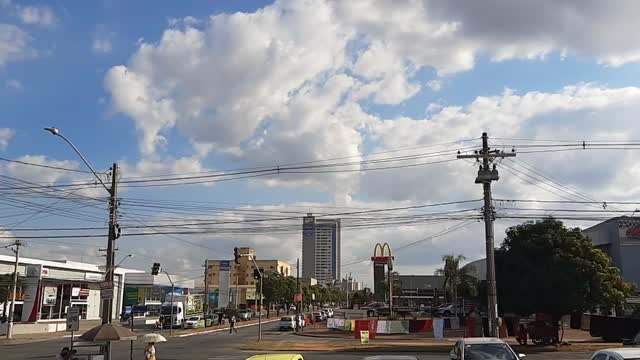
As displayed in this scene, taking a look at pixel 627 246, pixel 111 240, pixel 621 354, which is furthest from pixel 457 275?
pixel 621 354

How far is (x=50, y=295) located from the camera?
76.6 metres

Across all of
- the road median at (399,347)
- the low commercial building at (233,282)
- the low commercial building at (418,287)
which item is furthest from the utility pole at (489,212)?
the low commercial building at (418,287)

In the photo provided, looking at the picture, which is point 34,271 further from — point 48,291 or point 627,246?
point 627,246

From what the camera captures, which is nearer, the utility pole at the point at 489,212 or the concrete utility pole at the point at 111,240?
the concrete utility pole at the point at 111,240

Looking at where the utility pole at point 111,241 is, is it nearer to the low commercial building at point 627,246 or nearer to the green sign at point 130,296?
the low commercial building at point 627,246

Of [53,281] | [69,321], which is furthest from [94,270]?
[69,321]

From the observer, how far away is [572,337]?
49.2 m

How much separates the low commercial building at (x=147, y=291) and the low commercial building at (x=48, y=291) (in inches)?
816

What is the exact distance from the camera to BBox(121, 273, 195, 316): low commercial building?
110000mm

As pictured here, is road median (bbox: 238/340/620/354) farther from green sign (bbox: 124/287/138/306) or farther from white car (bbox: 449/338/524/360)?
green sign (bbox: 124/287/138/306)

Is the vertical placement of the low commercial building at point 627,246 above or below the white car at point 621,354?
above

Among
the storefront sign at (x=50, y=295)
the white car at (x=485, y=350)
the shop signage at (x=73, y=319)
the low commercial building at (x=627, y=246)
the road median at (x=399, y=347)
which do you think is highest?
the low commercial building at (x=627, y=246)

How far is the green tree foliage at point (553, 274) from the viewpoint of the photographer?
3838 cm

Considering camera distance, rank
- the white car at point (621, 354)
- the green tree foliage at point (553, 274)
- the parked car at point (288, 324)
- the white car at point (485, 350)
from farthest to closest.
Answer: the parked car at point (288, 324) → the green tree foliage at point (553, 274) → the white car at point (485, 350) → the white car at point (621, 354)
